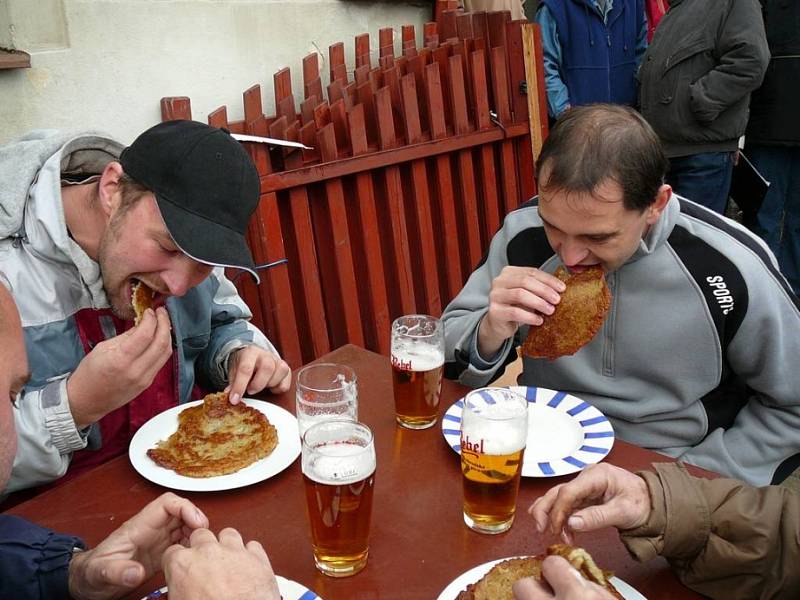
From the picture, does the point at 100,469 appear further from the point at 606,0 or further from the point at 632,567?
the point at 606,0

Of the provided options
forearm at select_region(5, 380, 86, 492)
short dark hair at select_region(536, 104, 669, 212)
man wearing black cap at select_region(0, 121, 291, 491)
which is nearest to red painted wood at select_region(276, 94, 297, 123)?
man wearing black cap at select_region(0, 121, 291, 491)

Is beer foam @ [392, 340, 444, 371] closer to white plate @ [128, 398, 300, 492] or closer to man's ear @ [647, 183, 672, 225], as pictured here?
white plate @ [128, 398, 300, 492]

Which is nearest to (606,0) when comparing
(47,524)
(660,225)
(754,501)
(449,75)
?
(449,75)

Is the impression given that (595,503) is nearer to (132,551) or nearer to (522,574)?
(522,574)

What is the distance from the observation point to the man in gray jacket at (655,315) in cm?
208

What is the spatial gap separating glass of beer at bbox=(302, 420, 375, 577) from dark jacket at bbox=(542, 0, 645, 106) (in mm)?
5107

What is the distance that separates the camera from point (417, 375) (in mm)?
1970

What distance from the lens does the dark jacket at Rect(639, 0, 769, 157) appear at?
512cm

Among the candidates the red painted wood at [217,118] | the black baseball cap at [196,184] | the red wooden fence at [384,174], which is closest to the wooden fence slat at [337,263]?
the red wooden fence at [384,174]

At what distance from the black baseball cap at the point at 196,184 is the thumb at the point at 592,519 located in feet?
4.01

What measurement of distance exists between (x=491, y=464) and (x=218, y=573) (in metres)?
0.61

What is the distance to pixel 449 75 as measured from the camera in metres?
4.74

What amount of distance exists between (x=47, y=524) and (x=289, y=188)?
2529mm

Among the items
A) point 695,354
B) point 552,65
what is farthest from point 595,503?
point 552,65
